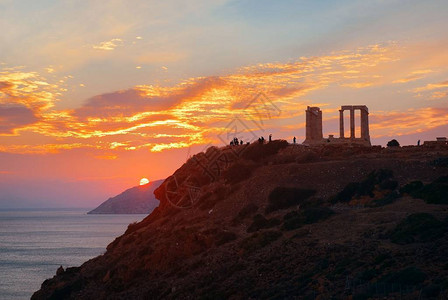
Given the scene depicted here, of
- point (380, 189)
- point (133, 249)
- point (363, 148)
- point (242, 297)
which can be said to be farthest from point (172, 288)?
point (363, 148)

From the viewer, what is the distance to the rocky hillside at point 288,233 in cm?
2852

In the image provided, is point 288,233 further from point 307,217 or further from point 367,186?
point 367,186

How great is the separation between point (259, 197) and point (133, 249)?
13919mm

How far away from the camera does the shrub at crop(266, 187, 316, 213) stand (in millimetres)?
50031

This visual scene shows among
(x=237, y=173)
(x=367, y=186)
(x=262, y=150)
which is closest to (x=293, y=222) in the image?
(x=367, y=186)

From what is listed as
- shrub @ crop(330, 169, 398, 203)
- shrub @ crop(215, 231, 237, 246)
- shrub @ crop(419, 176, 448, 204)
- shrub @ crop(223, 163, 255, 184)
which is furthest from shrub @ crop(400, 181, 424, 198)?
shrub @ crop(223, 163, 255, 184)

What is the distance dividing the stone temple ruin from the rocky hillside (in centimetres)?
619

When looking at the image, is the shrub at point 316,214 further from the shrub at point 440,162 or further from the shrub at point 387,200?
the shrub at point 440,162

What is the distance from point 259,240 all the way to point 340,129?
39.6 metres

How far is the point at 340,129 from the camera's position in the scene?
2963 inches

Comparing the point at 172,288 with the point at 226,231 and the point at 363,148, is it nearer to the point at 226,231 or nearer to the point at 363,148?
the point at 226,231

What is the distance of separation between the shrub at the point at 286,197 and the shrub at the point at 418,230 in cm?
1652

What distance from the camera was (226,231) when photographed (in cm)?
4653

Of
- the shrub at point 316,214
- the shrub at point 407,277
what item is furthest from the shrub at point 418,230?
the shrub at point 316,214
